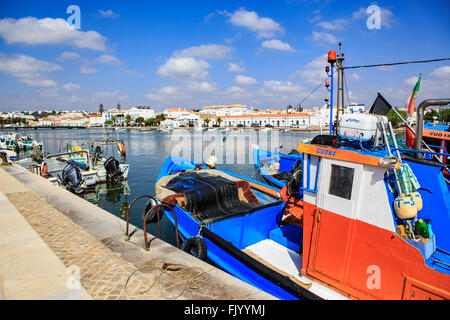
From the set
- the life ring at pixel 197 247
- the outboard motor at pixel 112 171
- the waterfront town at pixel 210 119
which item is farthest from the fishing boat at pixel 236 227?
the waterfront town at pixel 210 119

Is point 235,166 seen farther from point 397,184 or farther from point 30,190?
point 397,184

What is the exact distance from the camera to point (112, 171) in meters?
20.3

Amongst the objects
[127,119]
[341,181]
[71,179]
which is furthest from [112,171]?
[127,119]

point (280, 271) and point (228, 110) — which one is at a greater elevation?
point (228, 110)

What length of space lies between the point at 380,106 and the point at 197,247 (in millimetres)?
5162

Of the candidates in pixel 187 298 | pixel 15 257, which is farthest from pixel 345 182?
pixel 15 257

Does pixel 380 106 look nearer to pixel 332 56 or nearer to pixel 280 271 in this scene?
pixel 332 56

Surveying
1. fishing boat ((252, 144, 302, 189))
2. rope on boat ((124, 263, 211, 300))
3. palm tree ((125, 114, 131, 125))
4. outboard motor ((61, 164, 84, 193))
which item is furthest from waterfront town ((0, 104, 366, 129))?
rope on boat ((124, 263, 211, 300))

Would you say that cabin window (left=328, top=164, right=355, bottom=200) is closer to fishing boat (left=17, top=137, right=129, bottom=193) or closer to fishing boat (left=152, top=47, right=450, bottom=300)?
fishing boat (left=152, top=47, right=450, bottom=300)

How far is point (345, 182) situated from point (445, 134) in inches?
256

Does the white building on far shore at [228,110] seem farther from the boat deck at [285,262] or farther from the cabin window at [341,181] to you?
the cabin window at [341,181]

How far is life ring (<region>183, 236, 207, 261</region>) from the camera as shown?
5.96 meters

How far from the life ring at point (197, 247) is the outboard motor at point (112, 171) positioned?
1602 centimetres

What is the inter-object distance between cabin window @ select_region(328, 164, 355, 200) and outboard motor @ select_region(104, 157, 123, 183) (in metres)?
19.1
